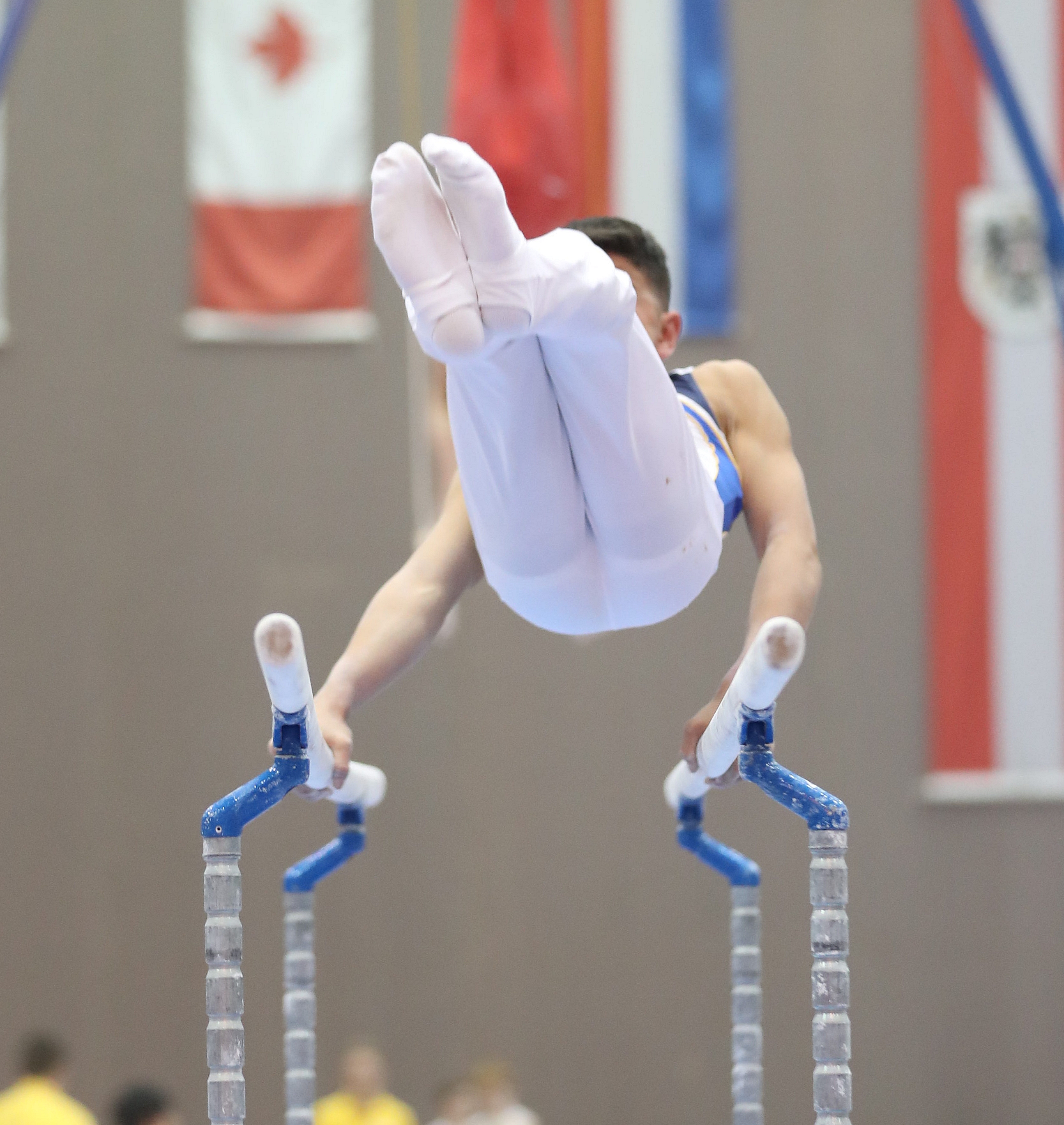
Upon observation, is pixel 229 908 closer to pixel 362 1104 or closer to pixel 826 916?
pixel 826 916

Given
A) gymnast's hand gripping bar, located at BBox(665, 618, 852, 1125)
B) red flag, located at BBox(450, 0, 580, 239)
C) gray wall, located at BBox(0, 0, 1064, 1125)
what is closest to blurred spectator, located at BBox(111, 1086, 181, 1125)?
gymnast's hand gripping bar, located at BBox(665, 618, 852, 1125)

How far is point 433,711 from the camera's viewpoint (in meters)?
8.36

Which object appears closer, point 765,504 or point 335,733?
point 335,733

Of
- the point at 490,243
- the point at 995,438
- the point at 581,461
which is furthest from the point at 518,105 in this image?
the point at 490,243

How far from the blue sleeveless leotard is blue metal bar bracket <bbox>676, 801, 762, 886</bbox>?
0.86 meters

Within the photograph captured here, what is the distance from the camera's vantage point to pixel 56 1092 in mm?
5656

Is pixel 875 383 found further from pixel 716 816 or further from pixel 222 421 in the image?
pixel 222 421

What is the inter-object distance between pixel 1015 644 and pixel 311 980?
548cm

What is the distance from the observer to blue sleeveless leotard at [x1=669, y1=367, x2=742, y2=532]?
9.87 feet

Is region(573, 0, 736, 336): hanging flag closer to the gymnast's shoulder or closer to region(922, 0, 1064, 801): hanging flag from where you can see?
region(922, 0, 1064, 801): hanging flag

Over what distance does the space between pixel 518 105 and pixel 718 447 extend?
17.1 feet

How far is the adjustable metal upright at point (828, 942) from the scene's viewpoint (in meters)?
2.19

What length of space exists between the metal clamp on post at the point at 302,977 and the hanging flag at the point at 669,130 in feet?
16.8

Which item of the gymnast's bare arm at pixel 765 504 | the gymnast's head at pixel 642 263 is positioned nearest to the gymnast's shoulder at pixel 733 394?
the gymnast's bare arm at pixel 765 504
